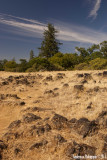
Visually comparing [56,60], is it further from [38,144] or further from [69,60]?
[38,144]

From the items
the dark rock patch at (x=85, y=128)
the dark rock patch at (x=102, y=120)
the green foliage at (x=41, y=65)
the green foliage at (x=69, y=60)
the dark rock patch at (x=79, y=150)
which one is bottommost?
the dark rock patch at (x=79, y=150)

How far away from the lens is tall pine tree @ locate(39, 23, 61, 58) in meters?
45.3

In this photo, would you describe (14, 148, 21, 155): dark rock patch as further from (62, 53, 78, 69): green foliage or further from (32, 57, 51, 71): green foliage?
(62, 53, 78, 69): green foliage

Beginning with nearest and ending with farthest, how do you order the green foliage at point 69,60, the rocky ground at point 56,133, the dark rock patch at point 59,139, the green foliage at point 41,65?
1. the rocky ground at point 56,133
2. the dark rock patch at point 59,139
3. the green foliage at point 41,65
4. the green foliage at point 69,60

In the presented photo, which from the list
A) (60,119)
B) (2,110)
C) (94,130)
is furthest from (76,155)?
(2,110)

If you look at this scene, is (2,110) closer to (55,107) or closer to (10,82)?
(55,107)

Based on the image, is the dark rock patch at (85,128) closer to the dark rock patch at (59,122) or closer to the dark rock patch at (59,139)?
the dark rock patch at (59,122)

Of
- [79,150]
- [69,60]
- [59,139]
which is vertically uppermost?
[69,60]

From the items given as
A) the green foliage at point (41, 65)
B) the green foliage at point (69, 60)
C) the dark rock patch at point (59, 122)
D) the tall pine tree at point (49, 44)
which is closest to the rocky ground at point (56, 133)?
the dark rock patch at point (59, 122)

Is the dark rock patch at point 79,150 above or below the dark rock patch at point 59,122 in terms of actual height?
below

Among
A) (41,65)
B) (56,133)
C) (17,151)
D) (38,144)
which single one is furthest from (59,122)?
(41,65)

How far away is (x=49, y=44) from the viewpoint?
150 feet

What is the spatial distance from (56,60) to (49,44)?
1615 cm

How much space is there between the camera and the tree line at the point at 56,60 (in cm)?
2545
